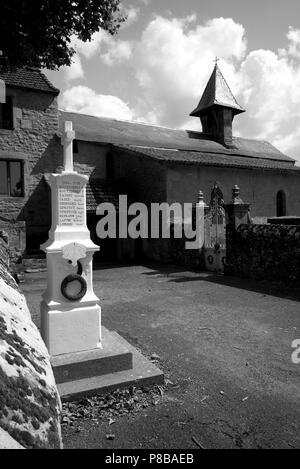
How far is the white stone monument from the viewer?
14.3 feet

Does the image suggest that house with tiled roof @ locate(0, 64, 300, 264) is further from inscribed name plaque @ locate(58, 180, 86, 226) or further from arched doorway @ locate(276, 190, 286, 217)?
inscribed name plaque @ locate(58, 180, 86, 226)

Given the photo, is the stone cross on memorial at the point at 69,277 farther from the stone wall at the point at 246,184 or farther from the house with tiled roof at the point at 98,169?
the stone wall at the point at 246,184

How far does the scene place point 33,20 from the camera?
833 cm

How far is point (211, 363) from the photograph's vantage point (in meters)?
5.02

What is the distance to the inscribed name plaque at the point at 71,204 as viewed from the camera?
473 cm

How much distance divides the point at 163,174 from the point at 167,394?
14221 millimetres

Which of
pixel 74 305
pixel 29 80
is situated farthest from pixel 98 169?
pixel 74 305

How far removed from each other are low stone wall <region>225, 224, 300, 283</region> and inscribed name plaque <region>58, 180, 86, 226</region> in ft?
26.0

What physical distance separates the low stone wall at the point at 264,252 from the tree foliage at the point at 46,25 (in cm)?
810

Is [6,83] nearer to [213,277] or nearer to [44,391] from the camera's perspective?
[213,277]

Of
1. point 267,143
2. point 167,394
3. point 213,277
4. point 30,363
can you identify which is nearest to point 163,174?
point 213,277

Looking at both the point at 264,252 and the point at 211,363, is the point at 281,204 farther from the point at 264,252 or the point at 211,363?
the point at 211,363

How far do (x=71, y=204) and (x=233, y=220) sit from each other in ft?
29.0

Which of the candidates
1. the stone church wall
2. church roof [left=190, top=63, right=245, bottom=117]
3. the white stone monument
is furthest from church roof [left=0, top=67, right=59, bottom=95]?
church roof [left=190, top=63, right=245, bottom=117]
